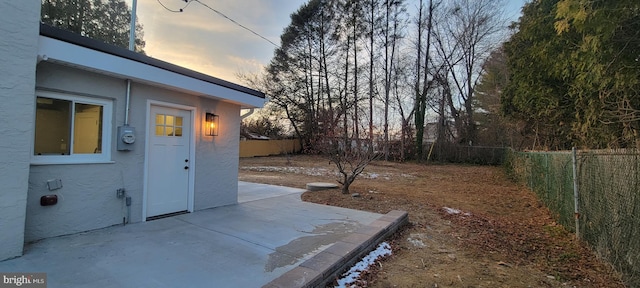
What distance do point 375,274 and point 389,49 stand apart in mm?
21497

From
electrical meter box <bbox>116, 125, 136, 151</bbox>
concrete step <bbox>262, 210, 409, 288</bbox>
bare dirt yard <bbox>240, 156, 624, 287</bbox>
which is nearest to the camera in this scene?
concrete step <bbox>262, 210, 409, 288</bbox>

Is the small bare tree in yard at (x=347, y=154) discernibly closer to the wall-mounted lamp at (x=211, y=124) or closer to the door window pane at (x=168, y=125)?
the wall-mounted lamp at (x=211, y=124)

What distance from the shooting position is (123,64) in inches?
146

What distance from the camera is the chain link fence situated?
113 inches

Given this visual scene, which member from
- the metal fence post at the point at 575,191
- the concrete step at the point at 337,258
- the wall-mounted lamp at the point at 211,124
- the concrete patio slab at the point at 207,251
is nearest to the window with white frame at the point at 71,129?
the concrete patio slab at the point at 207,251

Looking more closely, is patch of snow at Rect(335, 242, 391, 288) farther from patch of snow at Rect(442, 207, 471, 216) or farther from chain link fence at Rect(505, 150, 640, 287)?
patch of snow at Rect(442, 207, 471, 216)

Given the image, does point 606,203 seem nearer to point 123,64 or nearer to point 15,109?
point 123,64

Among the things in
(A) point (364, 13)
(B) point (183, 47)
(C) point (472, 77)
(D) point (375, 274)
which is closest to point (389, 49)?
(A) point (364, 13)

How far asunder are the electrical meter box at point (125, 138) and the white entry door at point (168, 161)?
391mm

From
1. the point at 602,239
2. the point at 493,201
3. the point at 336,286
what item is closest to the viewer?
the point at 336,286

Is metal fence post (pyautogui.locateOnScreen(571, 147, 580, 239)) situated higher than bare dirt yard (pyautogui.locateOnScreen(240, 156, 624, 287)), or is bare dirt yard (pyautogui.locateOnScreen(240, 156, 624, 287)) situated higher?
metal fence post (pyautogui.locateOnScreen(571, 147, 580, 239))

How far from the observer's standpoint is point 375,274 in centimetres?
310

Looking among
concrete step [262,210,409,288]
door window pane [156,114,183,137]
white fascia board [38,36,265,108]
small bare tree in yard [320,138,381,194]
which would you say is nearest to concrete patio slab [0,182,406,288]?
concrete step [262,210,409,288]

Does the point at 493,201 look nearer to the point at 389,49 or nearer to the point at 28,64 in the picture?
the point at 28,64
